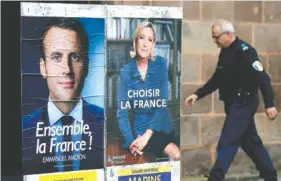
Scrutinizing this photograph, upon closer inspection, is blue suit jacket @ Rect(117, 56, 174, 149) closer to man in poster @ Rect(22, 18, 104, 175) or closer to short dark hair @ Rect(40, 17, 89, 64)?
man in poster @ Rect(22, 18, 104, 175)

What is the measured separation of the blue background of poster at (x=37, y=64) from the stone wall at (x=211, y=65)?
0.81m

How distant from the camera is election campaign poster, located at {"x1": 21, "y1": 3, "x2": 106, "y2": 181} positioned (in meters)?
4.91

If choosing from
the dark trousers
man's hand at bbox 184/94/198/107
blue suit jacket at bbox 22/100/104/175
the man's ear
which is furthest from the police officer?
the man's ear

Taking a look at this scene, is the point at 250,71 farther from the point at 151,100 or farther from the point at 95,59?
the point at 95,59

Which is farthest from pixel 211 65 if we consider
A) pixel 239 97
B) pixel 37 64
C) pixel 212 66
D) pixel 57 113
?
pixel 37 64

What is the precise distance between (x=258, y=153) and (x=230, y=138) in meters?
0.37

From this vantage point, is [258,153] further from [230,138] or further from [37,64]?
[37,64]

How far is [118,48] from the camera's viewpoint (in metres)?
5.20

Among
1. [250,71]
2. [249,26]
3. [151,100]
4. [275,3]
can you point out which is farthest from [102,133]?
[275,3]

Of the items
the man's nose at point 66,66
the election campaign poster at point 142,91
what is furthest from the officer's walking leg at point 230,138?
the man's nose at point 66,66

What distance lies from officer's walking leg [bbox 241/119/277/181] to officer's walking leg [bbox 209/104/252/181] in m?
0.12

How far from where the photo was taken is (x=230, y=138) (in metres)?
5.66

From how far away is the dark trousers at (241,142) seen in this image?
5.64 meters

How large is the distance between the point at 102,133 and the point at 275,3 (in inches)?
99.4
